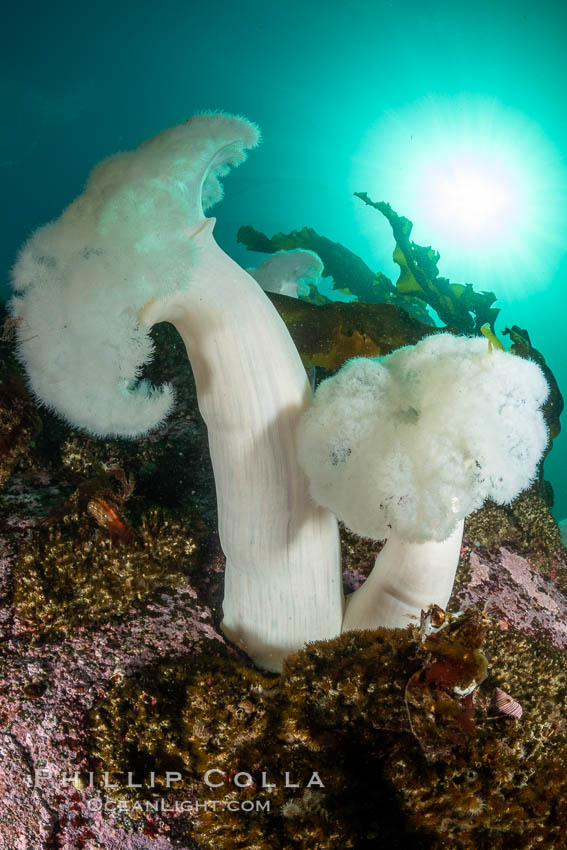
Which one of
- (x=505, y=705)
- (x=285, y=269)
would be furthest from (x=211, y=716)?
(x=285, y=269)

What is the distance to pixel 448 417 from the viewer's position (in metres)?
1.85

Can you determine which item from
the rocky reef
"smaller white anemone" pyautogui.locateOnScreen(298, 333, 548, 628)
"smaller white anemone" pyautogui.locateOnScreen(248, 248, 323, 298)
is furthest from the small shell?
"smaller white anemone" pyautogui.locateOnScreen(248, 248, 323, 298)

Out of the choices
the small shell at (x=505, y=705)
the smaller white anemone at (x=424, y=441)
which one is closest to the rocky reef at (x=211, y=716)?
the small shell at (x=505, y=705)

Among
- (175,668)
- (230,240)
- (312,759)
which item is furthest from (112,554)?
(230,240)

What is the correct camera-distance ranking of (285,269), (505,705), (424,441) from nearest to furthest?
1. (505,705)
2. (424,441)
3. (285,269)

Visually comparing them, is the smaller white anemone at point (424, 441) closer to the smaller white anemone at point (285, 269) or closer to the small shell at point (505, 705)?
the small shell at point (505, 705)

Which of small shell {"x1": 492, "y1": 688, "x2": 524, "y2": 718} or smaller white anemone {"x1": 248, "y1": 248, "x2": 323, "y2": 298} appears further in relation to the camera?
smaller white anemone {"x1": 248, "y1": 248, "x2": 323, "y2": 298}

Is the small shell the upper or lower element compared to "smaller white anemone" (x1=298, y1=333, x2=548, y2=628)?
lower

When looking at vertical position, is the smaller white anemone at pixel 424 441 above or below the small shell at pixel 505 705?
above

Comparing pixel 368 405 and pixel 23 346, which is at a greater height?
pixel 23 346

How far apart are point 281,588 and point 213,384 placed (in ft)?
4.40

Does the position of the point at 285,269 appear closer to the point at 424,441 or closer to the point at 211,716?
the point at 424,441

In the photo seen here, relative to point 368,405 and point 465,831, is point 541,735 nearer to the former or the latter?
point 465,831

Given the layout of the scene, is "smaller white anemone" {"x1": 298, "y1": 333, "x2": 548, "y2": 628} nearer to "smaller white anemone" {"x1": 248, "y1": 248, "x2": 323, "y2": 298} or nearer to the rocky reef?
the rocky reef
